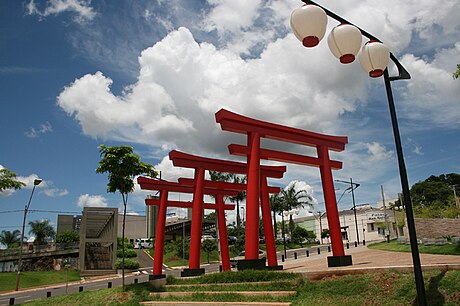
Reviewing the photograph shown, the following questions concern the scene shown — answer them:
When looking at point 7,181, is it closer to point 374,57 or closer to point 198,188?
point 198,188

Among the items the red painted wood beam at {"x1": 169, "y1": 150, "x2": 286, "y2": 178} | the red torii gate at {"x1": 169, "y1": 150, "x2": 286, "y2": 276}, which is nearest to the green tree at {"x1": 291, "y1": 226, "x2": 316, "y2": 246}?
the red painted wood beam at {"x1": 169, "y1": 150, "x2": 286, "y2": 178}

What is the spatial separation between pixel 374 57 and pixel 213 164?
14.6 meters

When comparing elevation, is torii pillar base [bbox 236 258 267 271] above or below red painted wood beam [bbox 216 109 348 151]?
below

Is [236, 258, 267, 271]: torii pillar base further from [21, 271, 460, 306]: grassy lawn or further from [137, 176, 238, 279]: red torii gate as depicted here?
[137, 176, 238, 279]: red torii gate

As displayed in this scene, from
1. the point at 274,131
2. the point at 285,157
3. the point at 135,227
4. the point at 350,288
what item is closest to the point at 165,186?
the point at 285,157

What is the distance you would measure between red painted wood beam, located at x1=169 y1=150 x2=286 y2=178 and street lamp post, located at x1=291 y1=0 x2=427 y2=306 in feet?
44.3

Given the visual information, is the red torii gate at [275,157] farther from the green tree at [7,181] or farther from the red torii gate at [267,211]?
the green tree at [7,181]

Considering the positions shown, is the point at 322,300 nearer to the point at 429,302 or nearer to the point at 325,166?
the point at 429,302

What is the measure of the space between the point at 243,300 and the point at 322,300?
2.67m

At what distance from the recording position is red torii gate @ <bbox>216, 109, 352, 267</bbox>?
15.8m

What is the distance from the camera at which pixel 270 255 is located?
62.2 ft

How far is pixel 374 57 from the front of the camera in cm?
613

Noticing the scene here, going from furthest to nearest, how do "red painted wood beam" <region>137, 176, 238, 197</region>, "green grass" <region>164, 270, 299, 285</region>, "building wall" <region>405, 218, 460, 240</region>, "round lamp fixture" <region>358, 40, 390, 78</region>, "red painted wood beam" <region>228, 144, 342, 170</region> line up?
1. "building wall" <region>405, 218, 460, 240</region>
2. "red painted wood beam" <region>137, 176, 238, 197</region>
3. "red painted wood beam" <region>228, 144, 342, 170</region>
4. "green grass" <region>164, 270, 299, 285</region>
5. "round lamp fixture" <region>358, 40, 390, 78</region>

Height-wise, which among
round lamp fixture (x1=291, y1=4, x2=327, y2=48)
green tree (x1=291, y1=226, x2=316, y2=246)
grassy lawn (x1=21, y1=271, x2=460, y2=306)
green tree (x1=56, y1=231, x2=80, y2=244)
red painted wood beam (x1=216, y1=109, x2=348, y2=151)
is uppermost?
red painted wood beam (x1=216, y1=109, x2=348, y2=151)
